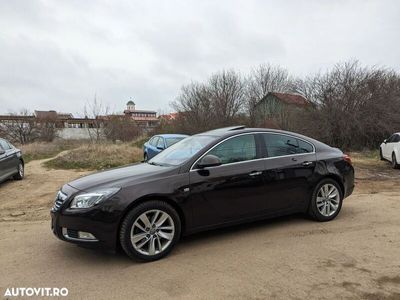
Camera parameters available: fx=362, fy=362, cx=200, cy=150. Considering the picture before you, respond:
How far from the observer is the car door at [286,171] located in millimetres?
5238

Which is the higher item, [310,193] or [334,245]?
[310,193]

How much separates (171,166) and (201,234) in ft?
3.89

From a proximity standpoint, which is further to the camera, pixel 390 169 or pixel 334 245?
pixel 390 169

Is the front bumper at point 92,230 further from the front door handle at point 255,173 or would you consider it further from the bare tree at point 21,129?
the bare tree at point 21,129

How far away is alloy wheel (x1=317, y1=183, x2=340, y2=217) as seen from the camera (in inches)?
225

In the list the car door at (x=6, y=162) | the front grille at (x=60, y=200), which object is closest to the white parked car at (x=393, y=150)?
the front grille at (x=60, y=200)

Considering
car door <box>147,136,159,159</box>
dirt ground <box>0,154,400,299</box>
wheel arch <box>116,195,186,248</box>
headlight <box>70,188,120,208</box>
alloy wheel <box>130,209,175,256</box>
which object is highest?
car door <box>147,136,159,159</box>

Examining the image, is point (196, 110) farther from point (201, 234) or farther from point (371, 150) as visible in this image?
point (201, 234)

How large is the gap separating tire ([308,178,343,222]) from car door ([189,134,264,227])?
108 centimetres

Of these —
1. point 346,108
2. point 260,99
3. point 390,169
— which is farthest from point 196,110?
point 390,169

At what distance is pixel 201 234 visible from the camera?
5.27 metres

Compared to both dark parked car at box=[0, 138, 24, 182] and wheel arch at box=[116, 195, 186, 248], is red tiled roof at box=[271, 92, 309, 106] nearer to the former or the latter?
dark parked car at box=[0, 138, 24, 182]

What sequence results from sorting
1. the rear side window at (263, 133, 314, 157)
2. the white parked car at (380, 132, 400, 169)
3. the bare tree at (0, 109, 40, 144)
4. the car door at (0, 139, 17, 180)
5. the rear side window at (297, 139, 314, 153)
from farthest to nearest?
the bare tree at (0, 109, 40, 144) → the white parked car at (380, 132, 400, 169) → the car door at (0, 139, 17, 180) → the rear side window at (297, 139, 314, 153) → the rear side window at (263, 133, 314, 157)

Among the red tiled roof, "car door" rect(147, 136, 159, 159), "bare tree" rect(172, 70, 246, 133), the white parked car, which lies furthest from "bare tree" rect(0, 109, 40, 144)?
the white parked car
